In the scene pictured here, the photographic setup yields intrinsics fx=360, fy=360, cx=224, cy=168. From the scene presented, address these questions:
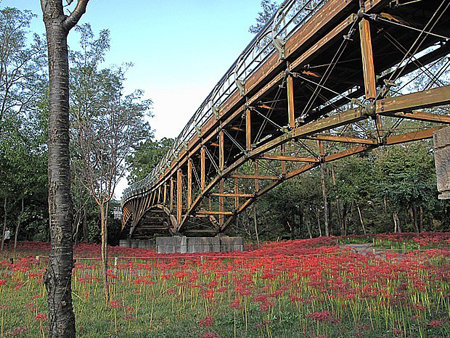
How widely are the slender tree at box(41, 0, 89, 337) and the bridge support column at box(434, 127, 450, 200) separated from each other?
11.2 feet

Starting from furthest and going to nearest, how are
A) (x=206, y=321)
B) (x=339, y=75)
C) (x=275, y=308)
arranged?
1. (x=339, y=75)
2. (x=275, y=308)
3. (x=206, y=321)

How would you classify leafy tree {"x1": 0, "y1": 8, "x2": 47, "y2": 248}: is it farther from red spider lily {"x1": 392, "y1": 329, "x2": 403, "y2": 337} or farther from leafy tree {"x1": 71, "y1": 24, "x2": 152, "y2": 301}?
red spider lily {"x1": 392, "y1": 329, "x2": 403, "y2": 337}

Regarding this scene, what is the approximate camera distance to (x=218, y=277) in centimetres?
1031

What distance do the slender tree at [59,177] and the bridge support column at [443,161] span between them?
11.2 feet

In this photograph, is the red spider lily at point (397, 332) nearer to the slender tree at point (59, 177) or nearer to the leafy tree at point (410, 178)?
the slender tree at point (59, 177)

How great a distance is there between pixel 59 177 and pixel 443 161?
11.7 feet

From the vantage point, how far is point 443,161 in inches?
102

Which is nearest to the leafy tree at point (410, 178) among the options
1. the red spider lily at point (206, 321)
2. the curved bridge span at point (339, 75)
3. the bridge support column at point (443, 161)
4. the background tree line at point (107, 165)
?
the background tree line at point (107, 165)

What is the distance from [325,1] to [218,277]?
778 cm

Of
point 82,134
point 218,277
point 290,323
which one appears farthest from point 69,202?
point 218,277

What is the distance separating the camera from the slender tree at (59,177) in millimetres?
3641

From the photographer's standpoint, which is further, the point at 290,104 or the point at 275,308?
the point at 290,104

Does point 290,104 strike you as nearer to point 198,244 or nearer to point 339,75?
point 339,75

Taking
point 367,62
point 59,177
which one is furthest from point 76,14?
point 367,62
